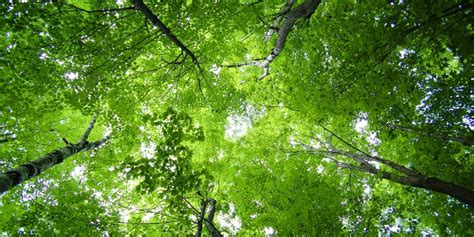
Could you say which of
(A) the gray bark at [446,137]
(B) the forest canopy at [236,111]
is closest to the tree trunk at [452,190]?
(B) the forest canopy at [236,111]

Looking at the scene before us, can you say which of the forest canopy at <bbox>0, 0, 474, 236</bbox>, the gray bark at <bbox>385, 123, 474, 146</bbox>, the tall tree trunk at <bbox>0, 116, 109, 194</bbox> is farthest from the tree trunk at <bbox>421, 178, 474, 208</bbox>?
the tall tree trunk at <bbox>0, 116, 109, 194</bbox>

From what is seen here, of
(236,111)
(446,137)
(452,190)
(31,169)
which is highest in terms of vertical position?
(236,111)

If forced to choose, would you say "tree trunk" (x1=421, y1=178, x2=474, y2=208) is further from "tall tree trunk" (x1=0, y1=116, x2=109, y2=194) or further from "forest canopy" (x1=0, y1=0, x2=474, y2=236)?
"tall tree trunk" (x1=0, y1=116, x2=109, y2=194)

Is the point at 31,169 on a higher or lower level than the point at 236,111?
lower

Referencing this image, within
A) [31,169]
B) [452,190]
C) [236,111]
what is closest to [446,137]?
[452,190]

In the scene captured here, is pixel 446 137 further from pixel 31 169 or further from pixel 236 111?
pixel 31 169

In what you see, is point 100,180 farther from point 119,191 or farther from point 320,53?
point 320,53

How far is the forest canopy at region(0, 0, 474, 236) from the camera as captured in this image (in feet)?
13.6

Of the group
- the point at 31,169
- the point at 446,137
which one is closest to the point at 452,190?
the point at 446,137

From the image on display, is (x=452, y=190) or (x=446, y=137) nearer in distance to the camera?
(x=452, y=190)

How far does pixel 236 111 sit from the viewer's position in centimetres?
897

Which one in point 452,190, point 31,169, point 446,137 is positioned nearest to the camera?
point 31,169

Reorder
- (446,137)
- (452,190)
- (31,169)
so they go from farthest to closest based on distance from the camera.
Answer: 1. (446,137)
2. (452,190)
3. (31,169)

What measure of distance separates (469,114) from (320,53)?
141 inches
